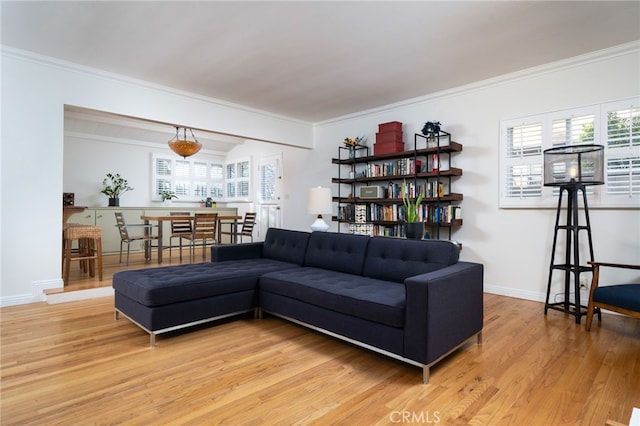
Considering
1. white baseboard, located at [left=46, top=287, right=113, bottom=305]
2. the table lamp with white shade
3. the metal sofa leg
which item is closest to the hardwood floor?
the metal sofa leg

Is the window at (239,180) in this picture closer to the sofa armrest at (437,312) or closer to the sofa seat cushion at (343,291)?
the sofa seat cushion at (343,291)

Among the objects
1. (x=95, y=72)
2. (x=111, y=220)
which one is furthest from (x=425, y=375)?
(x=111, y=220)

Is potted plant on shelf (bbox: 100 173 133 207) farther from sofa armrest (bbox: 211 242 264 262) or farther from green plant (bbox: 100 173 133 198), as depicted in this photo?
sofa armrest (bbox: 211 242 264 262)

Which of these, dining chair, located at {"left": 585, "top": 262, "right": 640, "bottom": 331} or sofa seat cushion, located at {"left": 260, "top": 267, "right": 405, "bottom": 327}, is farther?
dining chair, located at {"left": 585, "top": 262, "right": 640, "bottom": 331}

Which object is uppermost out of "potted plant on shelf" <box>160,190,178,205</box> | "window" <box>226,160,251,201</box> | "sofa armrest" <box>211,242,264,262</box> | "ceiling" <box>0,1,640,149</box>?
"ceiling" <box>0,1,640,149</box>

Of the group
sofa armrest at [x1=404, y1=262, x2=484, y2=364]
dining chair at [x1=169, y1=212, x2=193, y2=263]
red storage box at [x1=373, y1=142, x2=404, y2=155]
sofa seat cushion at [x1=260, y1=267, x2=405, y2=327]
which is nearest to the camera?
sofa armrest at [x1=404, y1=262, x2=484, y2=364]

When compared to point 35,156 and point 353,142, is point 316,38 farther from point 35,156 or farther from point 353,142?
point 35,156

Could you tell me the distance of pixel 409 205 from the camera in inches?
151

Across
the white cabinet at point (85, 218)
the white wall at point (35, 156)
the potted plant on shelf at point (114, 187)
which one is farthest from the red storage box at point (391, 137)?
the potted plant on shelf at point (114, 187)

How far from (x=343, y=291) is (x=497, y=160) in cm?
288

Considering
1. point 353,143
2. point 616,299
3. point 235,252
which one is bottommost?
point 616,299

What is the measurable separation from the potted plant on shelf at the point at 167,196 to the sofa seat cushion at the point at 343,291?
18.3 feet

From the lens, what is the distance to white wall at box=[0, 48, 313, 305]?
3521mm

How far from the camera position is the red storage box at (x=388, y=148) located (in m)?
4.86
